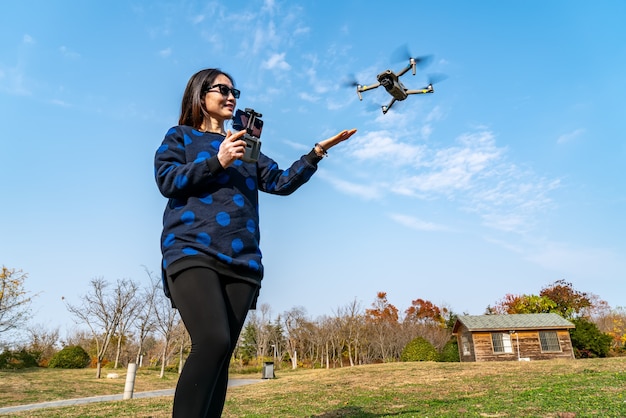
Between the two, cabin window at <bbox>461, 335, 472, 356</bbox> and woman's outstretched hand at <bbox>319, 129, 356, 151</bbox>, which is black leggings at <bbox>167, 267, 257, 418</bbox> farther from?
cabin window at <bbox>461, 335, 472, 356</bbox>

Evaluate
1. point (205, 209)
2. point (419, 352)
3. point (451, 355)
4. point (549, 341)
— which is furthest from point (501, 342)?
point (205, 209)

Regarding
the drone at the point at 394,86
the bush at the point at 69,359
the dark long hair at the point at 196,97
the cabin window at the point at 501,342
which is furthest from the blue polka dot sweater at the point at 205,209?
the bush at the point at 69,359

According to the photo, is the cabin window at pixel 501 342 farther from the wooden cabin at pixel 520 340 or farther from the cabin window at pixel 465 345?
the cabin window at pixel 465 345

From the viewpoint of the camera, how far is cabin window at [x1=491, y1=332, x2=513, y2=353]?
89.9ft

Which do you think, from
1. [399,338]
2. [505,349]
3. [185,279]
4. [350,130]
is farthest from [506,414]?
[399,338]

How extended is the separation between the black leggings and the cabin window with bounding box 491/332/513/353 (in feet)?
98.7

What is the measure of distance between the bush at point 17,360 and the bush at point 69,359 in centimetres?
157

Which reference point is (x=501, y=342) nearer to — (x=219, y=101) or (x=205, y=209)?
(x=219, y=101)

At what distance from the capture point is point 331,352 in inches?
1724

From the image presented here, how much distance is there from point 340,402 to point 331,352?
132 feet

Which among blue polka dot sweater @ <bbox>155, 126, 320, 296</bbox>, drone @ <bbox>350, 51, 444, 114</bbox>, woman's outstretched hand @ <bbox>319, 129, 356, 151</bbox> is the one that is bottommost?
blue polka dot sweater @ <bbox>155, 126, 320, 296</bbox>

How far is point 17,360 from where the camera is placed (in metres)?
27.5

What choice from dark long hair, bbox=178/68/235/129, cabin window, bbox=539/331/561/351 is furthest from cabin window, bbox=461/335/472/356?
dark long hair, bbox=178/68/235/129

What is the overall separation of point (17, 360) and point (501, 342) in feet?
110
